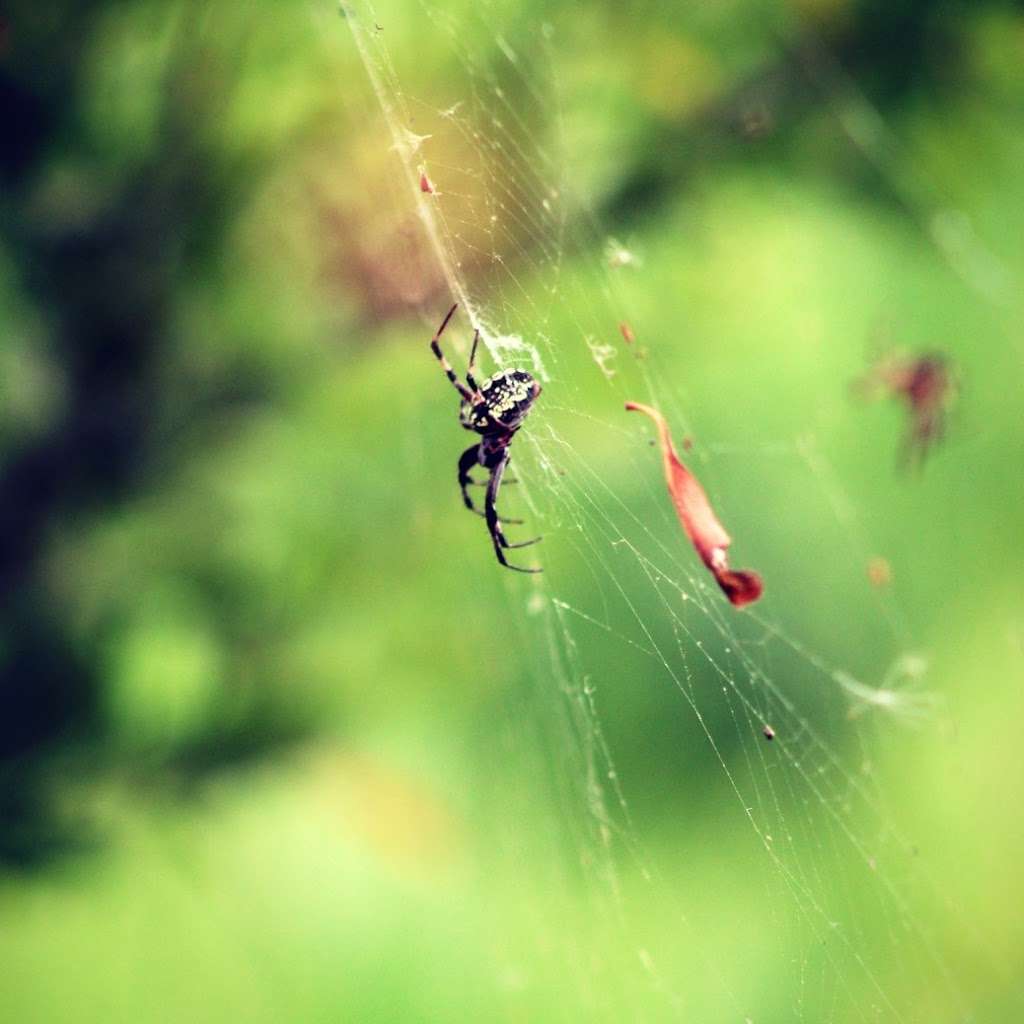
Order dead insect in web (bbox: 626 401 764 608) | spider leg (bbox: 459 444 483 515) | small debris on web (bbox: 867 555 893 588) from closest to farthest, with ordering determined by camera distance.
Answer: dead insect in web (bbox: 626 401 764 608) → spider leg (bbox: 459 444 483 515) → small debris on web (bbox: 867 555 893 588)

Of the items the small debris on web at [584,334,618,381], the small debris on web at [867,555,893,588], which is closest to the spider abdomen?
the small debris on web at [584,334,618,381]

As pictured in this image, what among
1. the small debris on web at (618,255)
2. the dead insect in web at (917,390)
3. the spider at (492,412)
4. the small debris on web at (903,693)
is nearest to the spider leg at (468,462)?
the spider at (492,412)

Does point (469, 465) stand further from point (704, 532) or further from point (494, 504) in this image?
point (704, 532)

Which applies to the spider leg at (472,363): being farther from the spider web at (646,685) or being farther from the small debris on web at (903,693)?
the small debris on web at (903,693)

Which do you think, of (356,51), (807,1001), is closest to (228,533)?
→ (356,51)

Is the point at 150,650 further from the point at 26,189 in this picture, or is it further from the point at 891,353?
the point at 891,353

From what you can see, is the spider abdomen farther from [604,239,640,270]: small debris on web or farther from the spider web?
[604,239,640,270]: small debris on web
